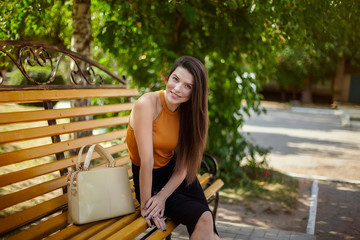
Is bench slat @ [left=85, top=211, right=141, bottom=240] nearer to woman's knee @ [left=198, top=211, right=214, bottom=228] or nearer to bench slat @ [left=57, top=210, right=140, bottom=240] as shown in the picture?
bench slat @ [left=57, top=210, right=140, bottom=240]

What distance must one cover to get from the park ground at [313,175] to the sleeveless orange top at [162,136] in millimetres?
2275

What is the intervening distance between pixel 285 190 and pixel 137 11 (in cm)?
359

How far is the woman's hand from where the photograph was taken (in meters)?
2.44

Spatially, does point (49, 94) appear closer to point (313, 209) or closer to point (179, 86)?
point (179, 86)

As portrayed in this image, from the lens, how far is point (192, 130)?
9.11 feet

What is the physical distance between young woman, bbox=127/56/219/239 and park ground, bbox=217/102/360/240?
212cm

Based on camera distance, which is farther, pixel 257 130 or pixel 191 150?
pixel 257 130

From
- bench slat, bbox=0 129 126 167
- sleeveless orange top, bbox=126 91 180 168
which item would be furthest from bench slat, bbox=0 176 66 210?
sleeveless orange top, bbox=126 91 180 168

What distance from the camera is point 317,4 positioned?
13.3ft

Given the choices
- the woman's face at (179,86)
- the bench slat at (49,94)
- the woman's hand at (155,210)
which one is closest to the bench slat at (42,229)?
the woman's hand at (155,210)

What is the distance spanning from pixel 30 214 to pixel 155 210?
2.64ft

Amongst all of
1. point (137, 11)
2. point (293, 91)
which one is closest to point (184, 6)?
point (137, 11)

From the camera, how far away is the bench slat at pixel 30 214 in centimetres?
213

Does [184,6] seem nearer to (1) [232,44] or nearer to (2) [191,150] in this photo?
(1) [232,44]
